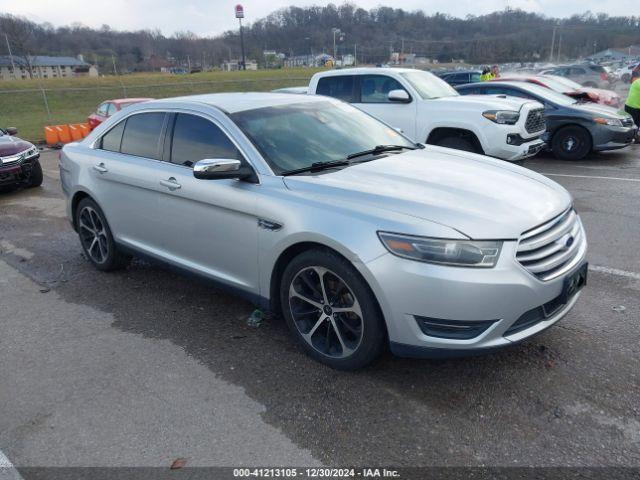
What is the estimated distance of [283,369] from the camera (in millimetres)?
3336

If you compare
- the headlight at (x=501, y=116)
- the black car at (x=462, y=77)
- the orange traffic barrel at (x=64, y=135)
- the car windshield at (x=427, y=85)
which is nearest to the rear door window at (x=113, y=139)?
the car windshield at (x=427, y=85)

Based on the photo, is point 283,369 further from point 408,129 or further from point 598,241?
point 408,129

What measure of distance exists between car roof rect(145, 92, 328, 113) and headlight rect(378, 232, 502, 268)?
193 cm

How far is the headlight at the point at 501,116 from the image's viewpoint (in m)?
8.15

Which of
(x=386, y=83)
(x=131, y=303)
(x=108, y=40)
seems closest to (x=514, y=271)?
(x=131, y=303)

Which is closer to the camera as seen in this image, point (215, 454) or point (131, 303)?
point (215, 454)

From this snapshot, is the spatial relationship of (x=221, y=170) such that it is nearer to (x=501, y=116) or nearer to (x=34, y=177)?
(x=501, y=116)

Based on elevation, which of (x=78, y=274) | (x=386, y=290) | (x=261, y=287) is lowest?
(x=78, y=274)

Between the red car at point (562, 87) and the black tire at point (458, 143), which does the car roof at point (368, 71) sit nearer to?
the black tire at point (458, 143)

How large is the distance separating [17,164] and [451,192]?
8730 mm

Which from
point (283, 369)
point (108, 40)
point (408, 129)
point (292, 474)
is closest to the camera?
point (292, 474)

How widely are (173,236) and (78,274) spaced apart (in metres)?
1.74

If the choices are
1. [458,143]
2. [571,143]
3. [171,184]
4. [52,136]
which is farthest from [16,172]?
[571,143]

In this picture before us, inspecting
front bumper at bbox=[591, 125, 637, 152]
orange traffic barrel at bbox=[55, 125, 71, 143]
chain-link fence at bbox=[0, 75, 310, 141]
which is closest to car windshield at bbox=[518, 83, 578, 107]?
front bumper at bbox=[591, 125, 637, 152]
